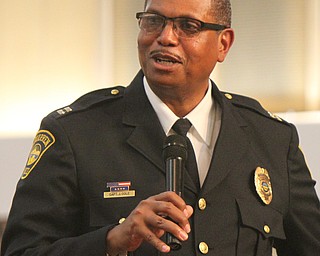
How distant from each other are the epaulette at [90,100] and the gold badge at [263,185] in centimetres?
40

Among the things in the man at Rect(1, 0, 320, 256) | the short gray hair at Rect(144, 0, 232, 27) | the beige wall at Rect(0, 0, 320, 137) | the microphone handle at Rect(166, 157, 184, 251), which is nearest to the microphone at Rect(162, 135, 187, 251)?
the microphone handle at Rect(166, 157, 184, 251)

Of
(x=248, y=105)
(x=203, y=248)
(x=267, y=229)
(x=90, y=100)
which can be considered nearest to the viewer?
(x=203, y=248)

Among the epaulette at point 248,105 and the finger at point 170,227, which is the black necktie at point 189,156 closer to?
the epaulette at point 248,105

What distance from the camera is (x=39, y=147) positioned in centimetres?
243

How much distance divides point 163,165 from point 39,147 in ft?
0.98

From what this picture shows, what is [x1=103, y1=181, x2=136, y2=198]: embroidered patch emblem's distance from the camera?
2.39m

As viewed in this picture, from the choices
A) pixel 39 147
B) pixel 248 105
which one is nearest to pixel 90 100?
pixel 39 147

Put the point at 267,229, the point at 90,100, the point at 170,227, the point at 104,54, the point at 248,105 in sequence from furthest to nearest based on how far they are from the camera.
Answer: the point at 104,54, the point at 248,105, the point at 90,100, the point at 267,229, the point at 170,227

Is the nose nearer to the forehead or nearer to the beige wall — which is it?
the forehead

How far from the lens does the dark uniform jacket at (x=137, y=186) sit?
7.66ft

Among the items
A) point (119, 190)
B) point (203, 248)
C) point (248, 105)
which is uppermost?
point (248, 105)

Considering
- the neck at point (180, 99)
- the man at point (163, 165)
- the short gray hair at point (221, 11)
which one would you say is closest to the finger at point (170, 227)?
the man at point (163, 165)

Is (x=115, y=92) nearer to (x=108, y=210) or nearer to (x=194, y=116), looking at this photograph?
(x=194, y=116)

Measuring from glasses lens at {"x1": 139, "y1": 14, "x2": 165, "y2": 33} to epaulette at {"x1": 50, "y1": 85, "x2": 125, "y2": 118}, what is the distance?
0.69 ft
